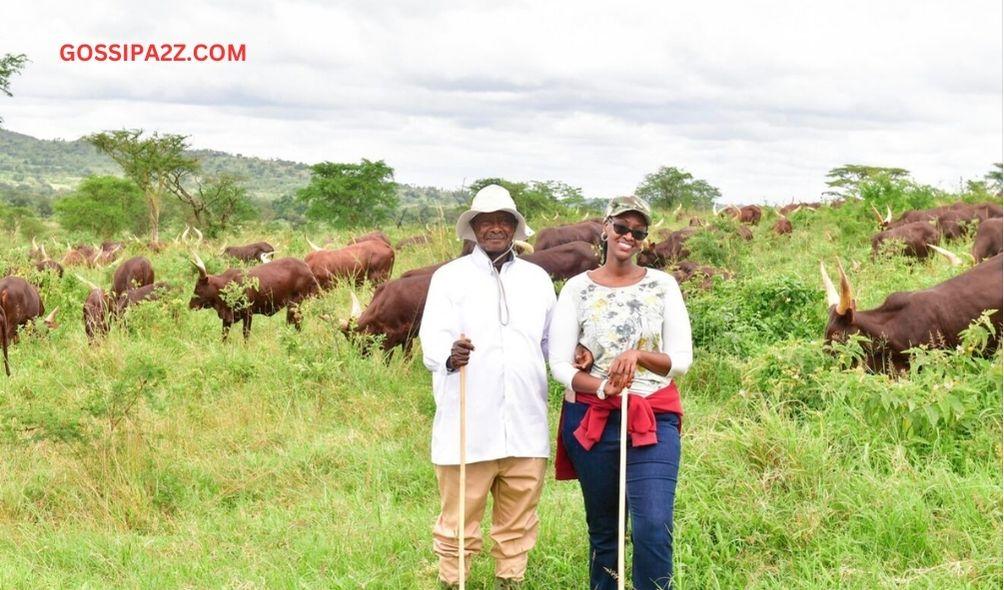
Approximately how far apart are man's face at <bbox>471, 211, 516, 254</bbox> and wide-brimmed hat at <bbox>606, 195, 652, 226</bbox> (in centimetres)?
53

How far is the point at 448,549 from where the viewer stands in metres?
4.66

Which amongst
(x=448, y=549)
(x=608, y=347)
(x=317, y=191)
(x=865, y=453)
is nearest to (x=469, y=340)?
(x=608, y=347)

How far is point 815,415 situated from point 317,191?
3605 centimetres

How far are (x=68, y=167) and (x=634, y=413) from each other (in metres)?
150

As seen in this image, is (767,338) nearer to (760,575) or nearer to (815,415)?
(815,415)

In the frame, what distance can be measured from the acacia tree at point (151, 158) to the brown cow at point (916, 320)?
35.4 meters

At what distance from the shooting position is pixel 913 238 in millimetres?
13180

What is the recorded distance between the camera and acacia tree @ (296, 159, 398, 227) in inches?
1588

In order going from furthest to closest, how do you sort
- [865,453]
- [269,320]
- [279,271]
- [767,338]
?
[269,320], [279,271], [767,338], [865,453]

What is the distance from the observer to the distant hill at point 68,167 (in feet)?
392

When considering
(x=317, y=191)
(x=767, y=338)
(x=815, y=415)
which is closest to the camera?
(x=815, y=415)

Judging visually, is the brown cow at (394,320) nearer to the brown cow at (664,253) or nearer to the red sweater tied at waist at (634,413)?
the brown cow at (664,253)

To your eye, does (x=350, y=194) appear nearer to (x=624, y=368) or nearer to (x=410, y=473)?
(x=410, y=473)

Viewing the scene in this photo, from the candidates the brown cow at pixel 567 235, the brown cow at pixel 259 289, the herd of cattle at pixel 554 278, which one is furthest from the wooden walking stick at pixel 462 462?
the brown cow at pixel 567 235
